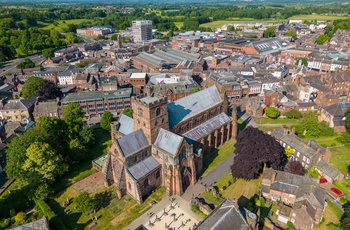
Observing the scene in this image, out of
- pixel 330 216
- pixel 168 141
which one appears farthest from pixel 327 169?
pixel 168 141

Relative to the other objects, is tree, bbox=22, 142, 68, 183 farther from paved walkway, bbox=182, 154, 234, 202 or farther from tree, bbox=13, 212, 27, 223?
paved walkway, bbox=182, 154, 234, 202

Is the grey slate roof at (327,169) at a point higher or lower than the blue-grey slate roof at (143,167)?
lower

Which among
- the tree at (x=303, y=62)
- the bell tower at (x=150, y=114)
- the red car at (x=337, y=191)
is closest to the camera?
the bell tower at (x=150, y=114)

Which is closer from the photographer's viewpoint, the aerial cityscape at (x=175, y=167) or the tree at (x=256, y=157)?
the aerial cityscape at (x=175, y=167)

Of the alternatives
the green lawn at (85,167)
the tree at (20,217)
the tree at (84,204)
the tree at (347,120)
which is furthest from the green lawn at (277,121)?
the tree at (20,217)

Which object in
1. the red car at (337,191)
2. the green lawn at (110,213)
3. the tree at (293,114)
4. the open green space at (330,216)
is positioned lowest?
the green lawn at (110,213)

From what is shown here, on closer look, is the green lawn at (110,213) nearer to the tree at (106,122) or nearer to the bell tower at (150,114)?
the bell tower at (150,114)

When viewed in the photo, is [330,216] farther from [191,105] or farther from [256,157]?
[191,105]

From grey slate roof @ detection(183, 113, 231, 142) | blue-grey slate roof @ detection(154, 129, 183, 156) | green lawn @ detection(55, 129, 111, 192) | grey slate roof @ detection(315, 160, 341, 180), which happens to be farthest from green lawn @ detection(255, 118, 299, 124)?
green lawn @ detection(55, 129, 111, 192)
